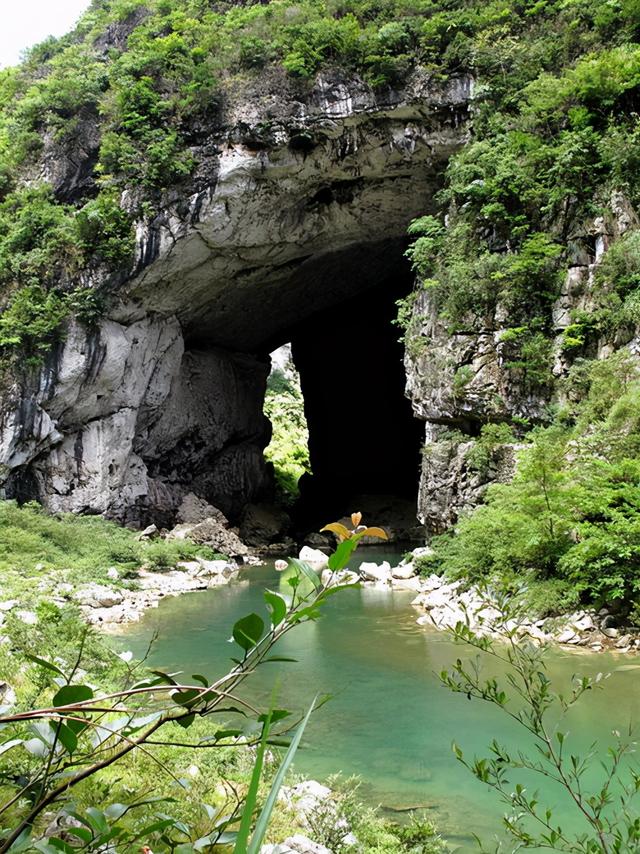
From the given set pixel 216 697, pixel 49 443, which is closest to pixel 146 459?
pixel 49 443

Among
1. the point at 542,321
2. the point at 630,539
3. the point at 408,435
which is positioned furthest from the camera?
the point at 408,435

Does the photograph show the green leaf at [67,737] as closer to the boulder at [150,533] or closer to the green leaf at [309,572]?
the green leaf at [309,572]

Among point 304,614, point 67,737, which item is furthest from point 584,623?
point 67,737

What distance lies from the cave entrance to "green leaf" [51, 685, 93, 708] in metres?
23.3

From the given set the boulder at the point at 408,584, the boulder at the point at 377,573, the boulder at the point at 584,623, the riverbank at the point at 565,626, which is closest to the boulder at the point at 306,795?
the riverbank at the point at 565,626

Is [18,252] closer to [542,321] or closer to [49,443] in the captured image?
[49,443]

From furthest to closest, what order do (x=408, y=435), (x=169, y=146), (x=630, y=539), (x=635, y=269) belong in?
(x=408, y=435), (x=169, y=146), (x=635, y=269), (x=630, y=539)

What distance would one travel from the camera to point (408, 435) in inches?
1042

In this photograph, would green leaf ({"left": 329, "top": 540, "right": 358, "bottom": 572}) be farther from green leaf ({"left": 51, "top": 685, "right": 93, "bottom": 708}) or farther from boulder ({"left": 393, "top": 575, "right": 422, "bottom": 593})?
boulder ({"left": 393, "top": 575, "right": 422, "bottom": 593})

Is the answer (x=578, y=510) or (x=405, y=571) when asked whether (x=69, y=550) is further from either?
(x=578, y=510)

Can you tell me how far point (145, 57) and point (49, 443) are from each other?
9921 mm

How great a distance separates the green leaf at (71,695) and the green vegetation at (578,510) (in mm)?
5730

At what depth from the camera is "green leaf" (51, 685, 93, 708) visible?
91cm

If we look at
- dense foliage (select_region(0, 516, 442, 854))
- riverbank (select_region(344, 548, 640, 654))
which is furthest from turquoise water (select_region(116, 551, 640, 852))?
dense foliage (select_region(0, 516, 442, 854))
